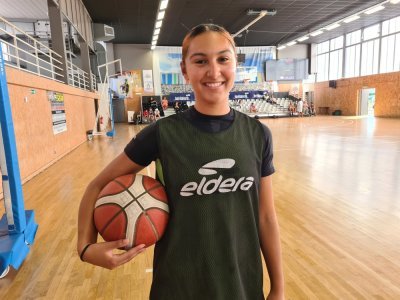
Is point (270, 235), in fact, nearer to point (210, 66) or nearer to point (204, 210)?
point (204, 210)

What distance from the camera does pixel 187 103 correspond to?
2181 cm

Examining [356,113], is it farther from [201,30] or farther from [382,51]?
[201,30]

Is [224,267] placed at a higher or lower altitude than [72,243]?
higher

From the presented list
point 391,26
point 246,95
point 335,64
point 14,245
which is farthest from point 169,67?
point 14,245

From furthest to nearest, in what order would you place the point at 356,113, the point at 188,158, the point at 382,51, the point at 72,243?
1. the point at 356,113
2. the point at 382,51
3. the point at 72,243
4. the point at 188,158

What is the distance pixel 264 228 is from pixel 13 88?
5561 millimetres

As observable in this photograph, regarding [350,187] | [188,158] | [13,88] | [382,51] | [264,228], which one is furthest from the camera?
[382,51]

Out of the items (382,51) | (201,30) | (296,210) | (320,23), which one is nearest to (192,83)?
(201,30)

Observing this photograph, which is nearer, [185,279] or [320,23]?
[185,279]

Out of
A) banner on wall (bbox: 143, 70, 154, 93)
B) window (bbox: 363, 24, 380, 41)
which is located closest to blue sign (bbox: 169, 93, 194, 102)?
banner on wall (bbox: 143, 70, 154, 93)

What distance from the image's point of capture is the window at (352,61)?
2064 cm

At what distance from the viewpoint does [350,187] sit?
4332 mm

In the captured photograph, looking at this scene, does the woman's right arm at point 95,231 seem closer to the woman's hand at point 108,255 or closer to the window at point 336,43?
the woman's hand at point 108,255

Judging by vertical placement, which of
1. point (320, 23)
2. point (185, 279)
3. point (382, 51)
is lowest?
point (185, 279)
